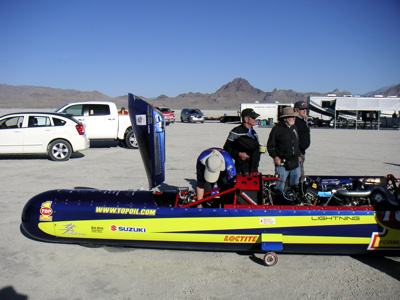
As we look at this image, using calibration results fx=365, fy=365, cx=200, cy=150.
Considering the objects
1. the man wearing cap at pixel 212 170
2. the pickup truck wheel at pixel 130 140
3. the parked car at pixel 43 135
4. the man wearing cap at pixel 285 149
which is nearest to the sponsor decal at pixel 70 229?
the man wearing cap at pixel 212 170

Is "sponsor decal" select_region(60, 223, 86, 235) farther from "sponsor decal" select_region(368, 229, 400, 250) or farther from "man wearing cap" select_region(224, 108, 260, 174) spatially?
"sponsor decal" select_region(368, 229, 400, 250)

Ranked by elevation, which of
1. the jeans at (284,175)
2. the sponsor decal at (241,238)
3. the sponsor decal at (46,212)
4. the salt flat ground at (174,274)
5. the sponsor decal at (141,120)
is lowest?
the salt flat ground at (174,274)

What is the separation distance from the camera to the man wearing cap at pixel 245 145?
18.8ft

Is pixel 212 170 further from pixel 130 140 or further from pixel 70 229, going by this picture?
pixel 130 140

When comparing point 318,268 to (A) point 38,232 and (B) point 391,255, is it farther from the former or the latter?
(A) point 38,232

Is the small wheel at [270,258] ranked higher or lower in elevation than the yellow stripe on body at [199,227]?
lower

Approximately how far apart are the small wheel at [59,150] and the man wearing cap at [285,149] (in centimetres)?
728

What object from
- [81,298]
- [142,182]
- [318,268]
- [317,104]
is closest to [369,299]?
[318,268]

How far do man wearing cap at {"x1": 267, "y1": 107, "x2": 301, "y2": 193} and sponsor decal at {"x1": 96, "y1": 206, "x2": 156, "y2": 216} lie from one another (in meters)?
2.24

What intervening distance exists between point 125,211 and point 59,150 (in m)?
7.45

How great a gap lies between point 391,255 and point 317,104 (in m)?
32.2

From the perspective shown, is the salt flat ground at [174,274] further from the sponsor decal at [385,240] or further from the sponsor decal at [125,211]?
the sponsor decal at [125,211]

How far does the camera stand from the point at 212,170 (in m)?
4.41

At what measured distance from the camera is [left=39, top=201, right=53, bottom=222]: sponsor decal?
4449 mm
